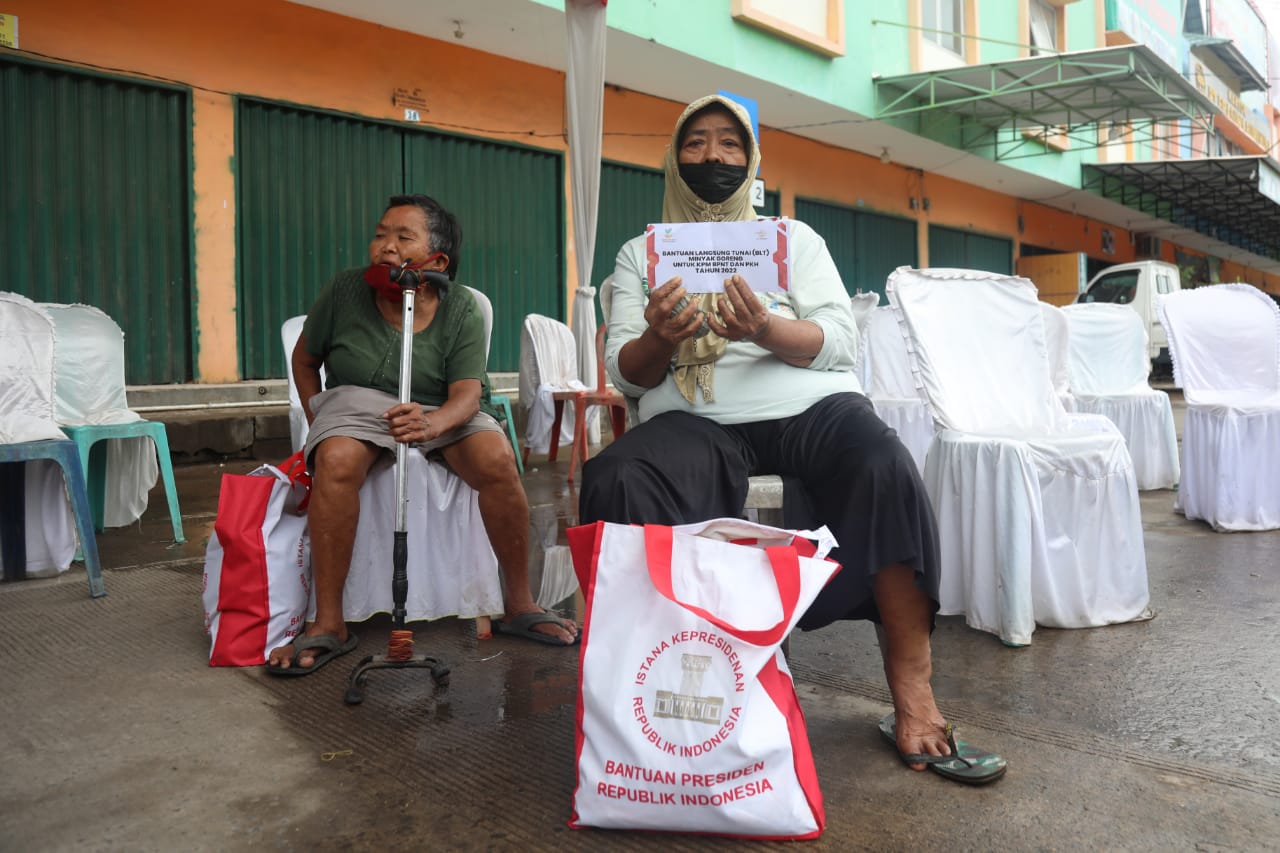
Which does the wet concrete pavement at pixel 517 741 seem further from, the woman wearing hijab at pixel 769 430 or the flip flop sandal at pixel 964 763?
the woman wearing hijab at pixel 769 430

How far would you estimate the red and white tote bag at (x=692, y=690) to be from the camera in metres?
1.63

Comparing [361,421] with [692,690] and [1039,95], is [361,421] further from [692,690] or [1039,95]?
[1039,95]

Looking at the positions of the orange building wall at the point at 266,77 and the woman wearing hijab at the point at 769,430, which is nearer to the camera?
the woman wearing hijab at the point at 769,430

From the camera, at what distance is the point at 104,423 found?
4.21m

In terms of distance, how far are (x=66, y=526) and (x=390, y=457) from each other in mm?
1816

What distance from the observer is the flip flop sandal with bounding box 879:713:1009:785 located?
74.1 inches

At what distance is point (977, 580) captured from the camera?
9.88 feet

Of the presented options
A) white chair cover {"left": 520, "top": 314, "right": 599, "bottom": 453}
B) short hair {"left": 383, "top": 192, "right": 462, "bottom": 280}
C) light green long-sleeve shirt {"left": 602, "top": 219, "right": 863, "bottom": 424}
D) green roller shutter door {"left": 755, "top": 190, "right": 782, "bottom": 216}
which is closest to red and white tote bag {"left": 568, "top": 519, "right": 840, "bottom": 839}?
light green long-sleeve shirt {"left": 602, "top": 219, "right": 863, "bottom": 424}

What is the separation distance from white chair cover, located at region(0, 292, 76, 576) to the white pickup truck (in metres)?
14.3

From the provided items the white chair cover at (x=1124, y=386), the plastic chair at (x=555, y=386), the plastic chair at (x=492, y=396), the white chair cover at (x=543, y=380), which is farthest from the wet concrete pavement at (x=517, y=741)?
the white chair cover at (x=543, y=380)

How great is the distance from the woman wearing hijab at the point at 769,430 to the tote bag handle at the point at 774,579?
0.36 metres

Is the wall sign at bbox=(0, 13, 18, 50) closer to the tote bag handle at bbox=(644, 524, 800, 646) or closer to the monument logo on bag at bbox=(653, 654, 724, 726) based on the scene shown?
the tote bag handle at bbox=(644, 524, 800, 646)

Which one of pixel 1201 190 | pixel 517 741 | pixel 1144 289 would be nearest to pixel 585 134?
pixel 517 741

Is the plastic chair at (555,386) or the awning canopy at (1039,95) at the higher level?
the awning canopy at (1039,95)
